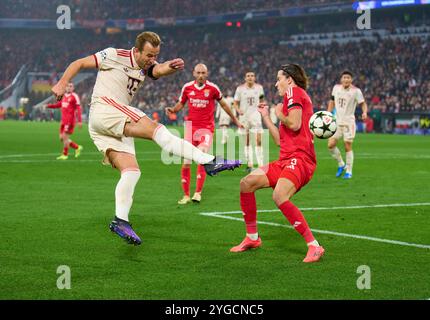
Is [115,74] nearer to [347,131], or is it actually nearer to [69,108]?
[347,131]

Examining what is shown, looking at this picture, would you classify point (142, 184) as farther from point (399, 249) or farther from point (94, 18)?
point (94, 18)

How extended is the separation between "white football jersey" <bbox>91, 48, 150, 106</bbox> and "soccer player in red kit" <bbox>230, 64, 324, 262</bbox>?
1691 mm

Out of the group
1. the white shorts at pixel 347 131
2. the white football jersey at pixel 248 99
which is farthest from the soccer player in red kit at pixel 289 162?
the white football jersey at pixel 248 99

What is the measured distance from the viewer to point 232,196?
13914 millimetres

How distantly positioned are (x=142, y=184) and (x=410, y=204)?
594 centimetres

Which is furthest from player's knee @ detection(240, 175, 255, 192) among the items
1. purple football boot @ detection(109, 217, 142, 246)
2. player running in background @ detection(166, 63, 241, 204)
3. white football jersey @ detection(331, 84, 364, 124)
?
white football jersey @ detection(331, 84, 364, 124)

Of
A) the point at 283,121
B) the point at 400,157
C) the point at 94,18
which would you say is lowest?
the point at 400,157

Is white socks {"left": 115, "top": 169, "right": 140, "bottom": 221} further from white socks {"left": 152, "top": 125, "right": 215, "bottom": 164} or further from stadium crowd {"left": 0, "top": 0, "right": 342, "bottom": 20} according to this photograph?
stadium crowd {"left": 0, "top": 0, "right": 342, "bottom": 20}

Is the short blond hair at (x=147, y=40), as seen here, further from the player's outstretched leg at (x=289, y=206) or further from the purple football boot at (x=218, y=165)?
the player's outstretched leg at (x=289, y=206)

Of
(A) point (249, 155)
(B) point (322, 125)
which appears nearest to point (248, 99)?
(A) point (249, 155)

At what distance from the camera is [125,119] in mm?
8477

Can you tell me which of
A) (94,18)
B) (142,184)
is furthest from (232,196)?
(94,18)

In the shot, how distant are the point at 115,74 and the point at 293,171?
240 centimetres

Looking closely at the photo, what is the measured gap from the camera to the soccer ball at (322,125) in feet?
28.8
